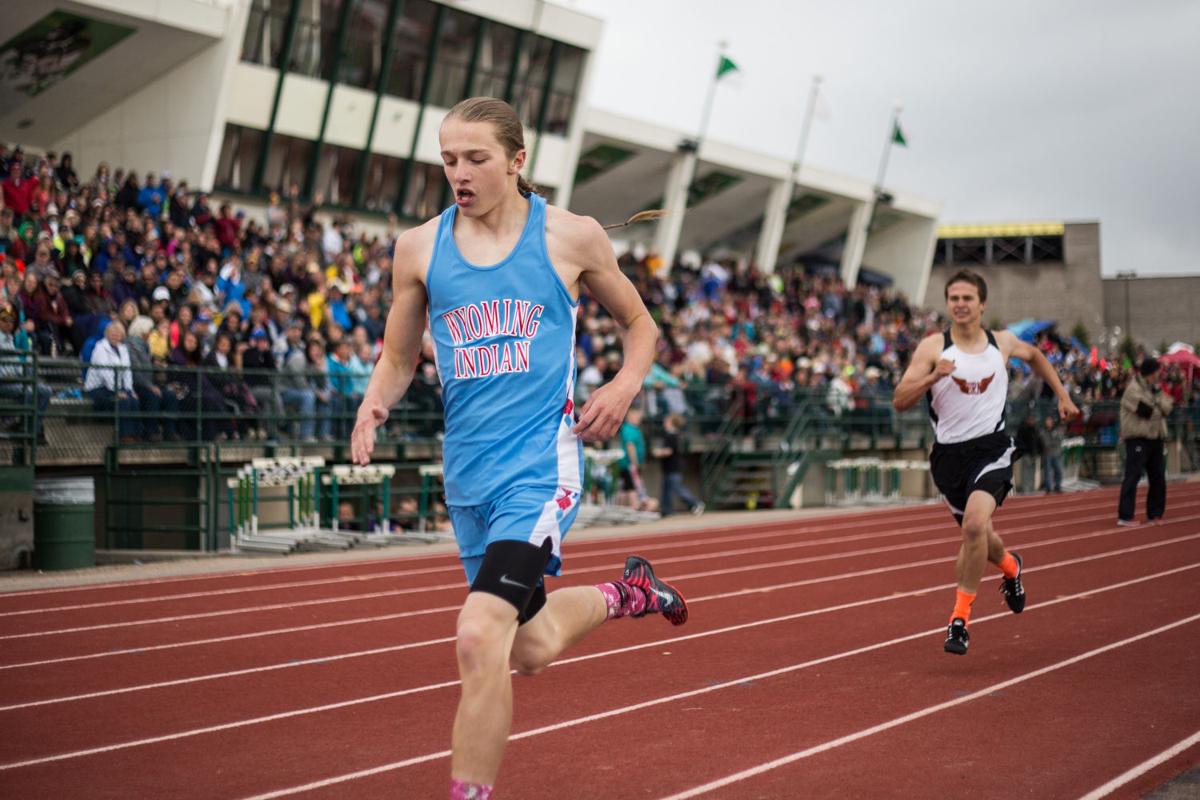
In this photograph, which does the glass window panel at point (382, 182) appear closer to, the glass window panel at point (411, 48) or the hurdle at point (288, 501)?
the glass window panel at point (411, 48)

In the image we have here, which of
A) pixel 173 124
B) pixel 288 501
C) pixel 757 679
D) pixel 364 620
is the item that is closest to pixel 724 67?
pixel 173 124

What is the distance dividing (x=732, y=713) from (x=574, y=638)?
196 centimetres

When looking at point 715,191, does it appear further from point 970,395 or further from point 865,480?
point 970,395

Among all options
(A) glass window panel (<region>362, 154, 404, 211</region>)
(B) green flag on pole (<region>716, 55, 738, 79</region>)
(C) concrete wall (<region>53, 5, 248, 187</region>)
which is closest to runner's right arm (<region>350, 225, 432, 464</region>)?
(C) concrete wall (<region>53, 5, 248, 187</region>)

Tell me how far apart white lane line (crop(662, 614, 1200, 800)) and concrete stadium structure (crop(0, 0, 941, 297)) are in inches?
805

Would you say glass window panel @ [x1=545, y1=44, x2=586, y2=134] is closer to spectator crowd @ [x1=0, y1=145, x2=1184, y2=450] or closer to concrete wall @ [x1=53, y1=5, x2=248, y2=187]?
A: spectator crowd @ [x1=0, y1=145, x2=1184, y2=450]

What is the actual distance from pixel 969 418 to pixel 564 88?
27.0m

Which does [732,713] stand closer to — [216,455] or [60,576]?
[60,576]

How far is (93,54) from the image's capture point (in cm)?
2536

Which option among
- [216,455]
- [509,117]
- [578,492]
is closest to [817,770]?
[578,492]

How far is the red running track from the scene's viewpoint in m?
5.53

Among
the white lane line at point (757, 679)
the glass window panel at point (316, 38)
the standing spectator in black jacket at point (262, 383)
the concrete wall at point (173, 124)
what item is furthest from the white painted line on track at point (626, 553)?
the glass window panel at point (316, 38)

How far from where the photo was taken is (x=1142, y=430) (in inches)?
703

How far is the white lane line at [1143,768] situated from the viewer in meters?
5.16
